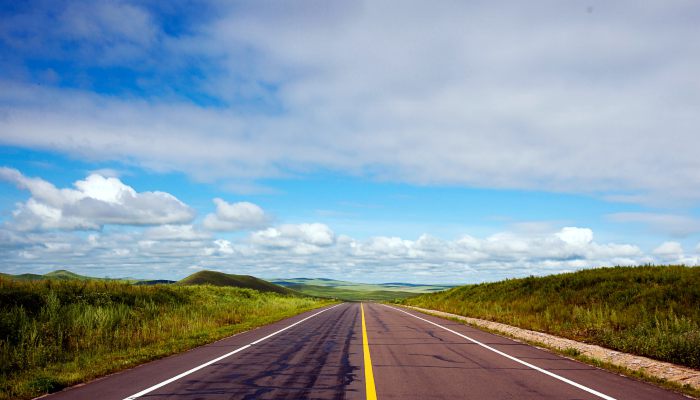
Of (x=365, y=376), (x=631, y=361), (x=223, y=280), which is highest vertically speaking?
(x=365, y=376)

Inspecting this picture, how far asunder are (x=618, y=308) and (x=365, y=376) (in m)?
18.7

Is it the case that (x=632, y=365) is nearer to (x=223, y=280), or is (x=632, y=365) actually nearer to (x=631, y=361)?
(x=631, y=361)

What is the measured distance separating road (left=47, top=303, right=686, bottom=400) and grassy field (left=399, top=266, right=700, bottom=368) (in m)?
2.88

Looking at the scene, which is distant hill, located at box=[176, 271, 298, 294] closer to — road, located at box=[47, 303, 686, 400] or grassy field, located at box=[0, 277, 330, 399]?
grassy field, located at box=[0, 277, 330, 399]

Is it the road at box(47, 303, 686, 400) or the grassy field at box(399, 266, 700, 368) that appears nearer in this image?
the road at box(47, 303, 686, 400)

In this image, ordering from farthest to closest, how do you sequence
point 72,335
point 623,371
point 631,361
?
point 72,335 < point 631,361 < point 623,371

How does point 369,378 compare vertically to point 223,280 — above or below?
above

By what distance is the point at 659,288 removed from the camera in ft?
75.1

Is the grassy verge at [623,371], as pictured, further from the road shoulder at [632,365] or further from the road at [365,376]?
the road at [365,376]

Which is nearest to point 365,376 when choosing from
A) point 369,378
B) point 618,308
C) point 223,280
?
point 369,378

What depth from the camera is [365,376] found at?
8.87 m

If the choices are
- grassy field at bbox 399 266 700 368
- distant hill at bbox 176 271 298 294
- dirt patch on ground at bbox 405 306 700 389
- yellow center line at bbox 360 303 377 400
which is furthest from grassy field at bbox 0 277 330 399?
distant hill at bbox 176 271 298 294

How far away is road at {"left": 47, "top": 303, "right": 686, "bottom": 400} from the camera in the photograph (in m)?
7.50

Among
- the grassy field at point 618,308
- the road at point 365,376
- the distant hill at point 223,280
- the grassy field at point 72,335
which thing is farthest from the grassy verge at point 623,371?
the distant hill at point 223,280
